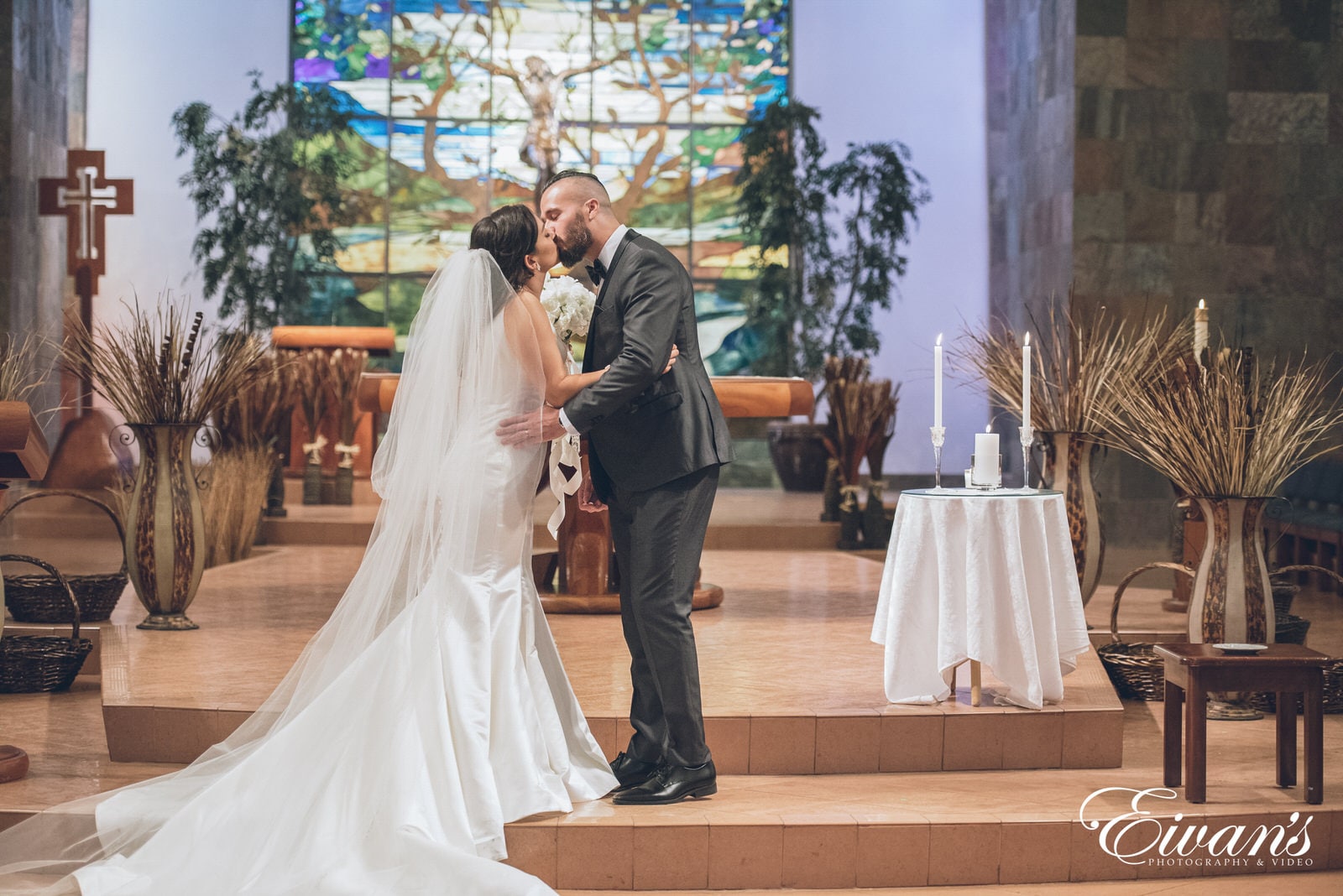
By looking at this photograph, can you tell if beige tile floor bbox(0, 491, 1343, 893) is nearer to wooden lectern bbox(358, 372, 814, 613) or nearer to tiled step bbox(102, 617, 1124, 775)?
tiled step bbox(102, 617, 1124, 775)

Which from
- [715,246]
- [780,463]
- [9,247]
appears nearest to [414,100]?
[715,246]

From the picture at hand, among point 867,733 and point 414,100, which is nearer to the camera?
point 867,733

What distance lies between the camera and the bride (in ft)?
9.85

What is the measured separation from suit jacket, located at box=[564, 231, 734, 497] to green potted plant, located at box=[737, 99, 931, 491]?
28.1ft

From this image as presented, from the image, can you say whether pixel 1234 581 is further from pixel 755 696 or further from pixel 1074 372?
pixel 755 696

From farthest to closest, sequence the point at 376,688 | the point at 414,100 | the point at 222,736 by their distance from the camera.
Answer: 1. the point at 414,100
2. the point at 222,736
3. the point at 376,688

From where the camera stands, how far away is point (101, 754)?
400cm

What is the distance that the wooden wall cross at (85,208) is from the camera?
8.38m

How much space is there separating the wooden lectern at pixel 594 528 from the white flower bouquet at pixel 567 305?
2.47 feet

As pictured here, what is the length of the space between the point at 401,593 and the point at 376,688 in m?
0.28

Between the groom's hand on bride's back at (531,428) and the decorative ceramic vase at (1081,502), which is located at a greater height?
the groom's hand on bride's back at (531,428)

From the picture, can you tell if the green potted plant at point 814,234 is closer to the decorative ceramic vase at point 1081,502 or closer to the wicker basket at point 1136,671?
the decorative ceramic vase at point 1081,502

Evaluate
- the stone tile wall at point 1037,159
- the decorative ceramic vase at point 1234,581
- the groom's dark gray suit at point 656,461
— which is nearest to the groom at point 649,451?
the groom's dark gray suit at point 656,461

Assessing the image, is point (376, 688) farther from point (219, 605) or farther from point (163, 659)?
point (219, 605)
